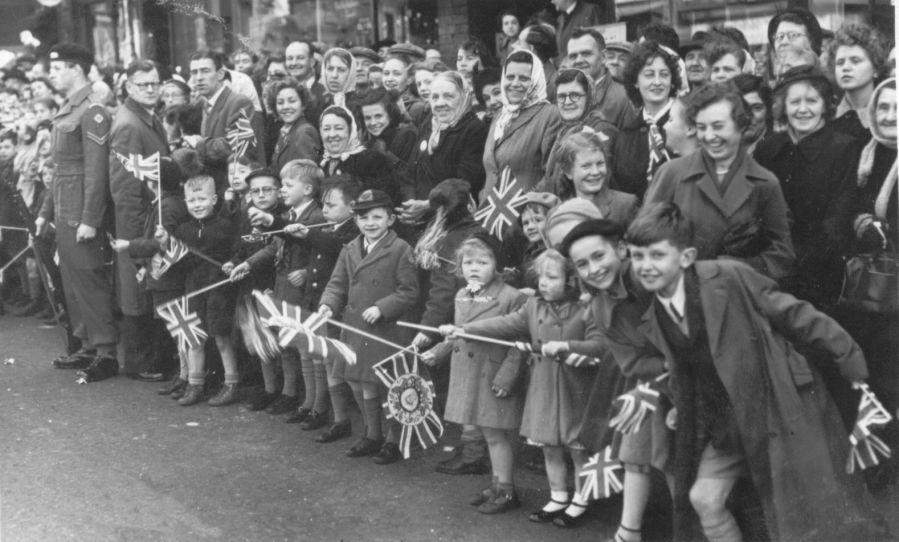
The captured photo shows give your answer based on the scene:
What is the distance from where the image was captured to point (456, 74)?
20.8 ft

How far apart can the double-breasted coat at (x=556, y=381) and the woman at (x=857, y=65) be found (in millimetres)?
1437

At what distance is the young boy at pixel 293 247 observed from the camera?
6.59 metres

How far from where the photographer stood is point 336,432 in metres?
6.27

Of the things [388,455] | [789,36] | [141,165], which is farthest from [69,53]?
[789,36]

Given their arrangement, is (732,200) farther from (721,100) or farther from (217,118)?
(217,118)

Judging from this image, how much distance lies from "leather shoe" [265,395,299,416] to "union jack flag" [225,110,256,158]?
184cm

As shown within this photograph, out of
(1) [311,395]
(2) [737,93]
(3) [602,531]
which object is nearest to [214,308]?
(1) [311,395]

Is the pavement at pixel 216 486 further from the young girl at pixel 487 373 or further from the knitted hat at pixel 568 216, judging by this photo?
the knitted hat at pixel 568 216

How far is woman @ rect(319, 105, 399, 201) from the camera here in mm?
6549

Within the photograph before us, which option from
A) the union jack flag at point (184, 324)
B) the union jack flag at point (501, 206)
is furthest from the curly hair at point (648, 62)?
the union jack flag at point (184, 324)

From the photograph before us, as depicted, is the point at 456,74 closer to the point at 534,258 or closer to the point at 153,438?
the point at 534,258

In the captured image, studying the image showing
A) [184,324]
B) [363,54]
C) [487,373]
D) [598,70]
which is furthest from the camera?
[363,54]

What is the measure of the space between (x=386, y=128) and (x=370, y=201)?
128 centimetres

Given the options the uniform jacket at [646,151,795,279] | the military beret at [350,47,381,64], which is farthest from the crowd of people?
the military beret at [350,47,381,64]
